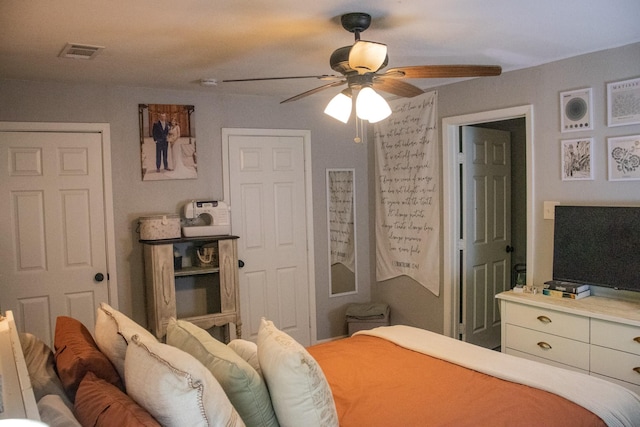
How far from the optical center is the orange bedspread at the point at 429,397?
6.37 ft

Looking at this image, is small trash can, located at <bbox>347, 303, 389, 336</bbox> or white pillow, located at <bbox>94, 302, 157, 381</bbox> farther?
small trash can, located at <bbox>347, 303, 389, 336</bbox>

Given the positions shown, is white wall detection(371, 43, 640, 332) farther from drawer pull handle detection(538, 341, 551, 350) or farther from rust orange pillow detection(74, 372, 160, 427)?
rust orange pillow detection(74, 372, 160, 427)

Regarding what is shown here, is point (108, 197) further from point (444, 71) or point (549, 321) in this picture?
point (549, 321)

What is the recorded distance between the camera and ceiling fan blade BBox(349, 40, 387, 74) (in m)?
2.19

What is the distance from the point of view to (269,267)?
4.71m

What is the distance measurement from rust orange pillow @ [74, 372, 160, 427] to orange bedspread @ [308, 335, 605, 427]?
0.80m

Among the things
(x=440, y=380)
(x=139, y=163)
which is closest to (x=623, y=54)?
(x=440, y=380)

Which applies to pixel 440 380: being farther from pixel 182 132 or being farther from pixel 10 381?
pixel 182 132

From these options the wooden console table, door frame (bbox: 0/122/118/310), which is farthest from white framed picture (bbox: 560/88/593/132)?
door frame (bbox: 0/122/118/310)

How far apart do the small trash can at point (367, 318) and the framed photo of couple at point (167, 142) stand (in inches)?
75.3

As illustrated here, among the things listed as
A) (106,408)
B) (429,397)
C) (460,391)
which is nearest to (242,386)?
(106,408)

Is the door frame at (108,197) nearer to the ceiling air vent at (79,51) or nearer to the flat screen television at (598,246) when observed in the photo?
the ceiling air vent at (79,51)

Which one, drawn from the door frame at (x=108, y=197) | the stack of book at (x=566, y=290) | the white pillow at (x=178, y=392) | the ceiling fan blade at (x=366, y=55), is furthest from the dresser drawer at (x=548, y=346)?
the door frame at (x=108, y=197)

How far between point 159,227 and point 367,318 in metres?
2.05
